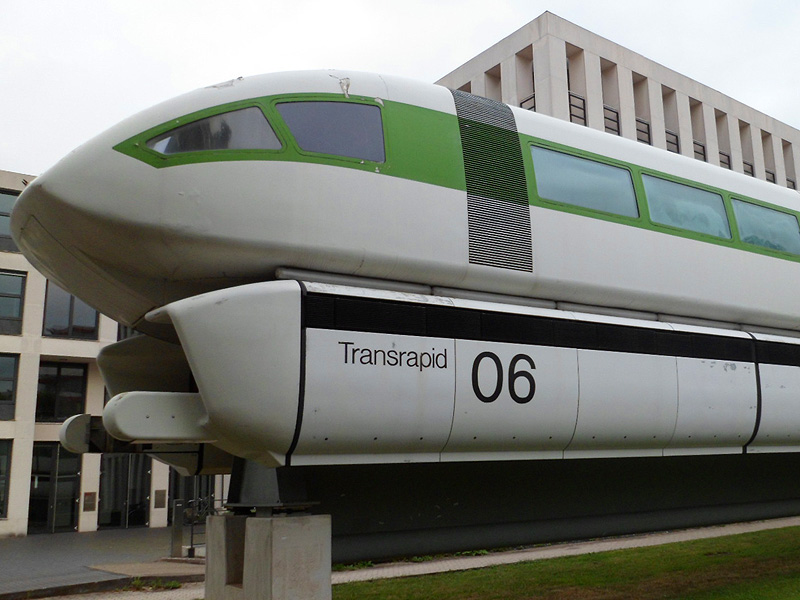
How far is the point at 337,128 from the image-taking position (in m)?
5.56

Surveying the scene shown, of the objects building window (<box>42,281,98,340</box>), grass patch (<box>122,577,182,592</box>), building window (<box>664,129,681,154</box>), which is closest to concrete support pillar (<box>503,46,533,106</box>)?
building window (<box>664,129,681,154</box>)

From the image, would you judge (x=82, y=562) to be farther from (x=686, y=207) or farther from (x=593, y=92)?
(x=593, y=92)

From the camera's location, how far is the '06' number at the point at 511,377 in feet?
18.3

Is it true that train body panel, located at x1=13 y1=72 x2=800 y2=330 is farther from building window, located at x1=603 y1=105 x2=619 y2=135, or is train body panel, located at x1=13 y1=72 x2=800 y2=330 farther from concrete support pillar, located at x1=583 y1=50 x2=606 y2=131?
building window, located at x1=603 y1=105 x2=619 y2=135

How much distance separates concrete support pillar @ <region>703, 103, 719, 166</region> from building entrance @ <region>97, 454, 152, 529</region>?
22.3 meters

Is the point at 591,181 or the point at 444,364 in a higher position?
the point at 591,181

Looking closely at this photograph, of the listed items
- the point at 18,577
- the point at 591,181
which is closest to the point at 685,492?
the point at 591,181

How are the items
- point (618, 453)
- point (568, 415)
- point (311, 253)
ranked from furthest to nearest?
point (618, 453), point (568, 415), point (311, 253)

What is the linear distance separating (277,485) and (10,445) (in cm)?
1932

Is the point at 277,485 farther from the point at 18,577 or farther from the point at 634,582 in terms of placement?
the point at 18,577

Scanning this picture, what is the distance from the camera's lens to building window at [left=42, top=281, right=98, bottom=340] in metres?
23.1

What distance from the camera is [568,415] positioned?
5.99 metres

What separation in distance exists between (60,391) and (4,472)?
→ 296 cm

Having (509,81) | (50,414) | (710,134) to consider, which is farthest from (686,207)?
(710,134)
